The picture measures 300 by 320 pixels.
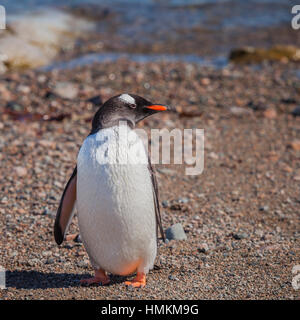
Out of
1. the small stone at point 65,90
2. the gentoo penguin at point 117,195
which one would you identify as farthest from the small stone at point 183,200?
the small stone at point 65,90

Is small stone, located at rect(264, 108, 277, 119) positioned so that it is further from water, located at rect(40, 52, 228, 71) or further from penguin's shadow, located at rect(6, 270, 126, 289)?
penguin's shadow, located at rect(6, 270, 126, 289)

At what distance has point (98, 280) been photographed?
3.34 m

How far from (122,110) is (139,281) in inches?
44.5

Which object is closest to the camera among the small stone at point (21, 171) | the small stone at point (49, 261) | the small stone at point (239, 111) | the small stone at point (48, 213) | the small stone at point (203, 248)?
the small stone at point (49, 261)

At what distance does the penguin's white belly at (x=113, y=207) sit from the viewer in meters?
3.09

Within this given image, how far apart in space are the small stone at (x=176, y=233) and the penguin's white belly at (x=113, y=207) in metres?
0.73

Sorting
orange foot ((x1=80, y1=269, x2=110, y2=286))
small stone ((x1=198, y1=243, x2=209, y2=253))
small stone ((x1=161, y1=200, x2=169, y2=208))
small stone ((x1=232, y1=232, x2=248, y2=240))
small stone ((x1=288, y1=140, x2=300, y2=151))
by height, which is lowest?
orange foot ((x1=80, y1=269, x2=110, y2=286))

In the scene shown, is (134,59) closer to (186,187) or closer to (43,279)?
(186,187)

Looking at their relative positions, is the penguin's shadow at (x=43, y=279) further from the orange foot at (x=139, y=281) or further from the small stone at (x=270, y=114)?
the small stone at (x=270, y=114)

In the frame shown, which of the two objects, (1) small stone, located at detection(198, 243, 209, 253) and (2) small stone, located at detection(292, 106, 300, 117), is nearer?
(1) small stone, located at detection(198, 243, 209, 253)

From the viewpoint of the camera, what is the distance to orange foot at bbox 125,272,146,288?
3.22 m

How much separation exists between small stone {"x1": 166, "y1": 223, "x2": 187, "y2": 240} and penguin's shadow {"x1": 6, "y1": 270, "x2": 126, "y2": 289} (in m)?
0.68

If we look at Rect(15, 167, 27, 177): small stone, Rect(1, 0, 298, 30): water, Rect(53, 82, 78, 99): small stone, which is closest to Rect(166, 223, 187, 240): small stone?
Rect(15, 167, 27, 177): small stone

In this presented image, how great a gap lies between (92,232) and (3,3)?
53.4 feet
